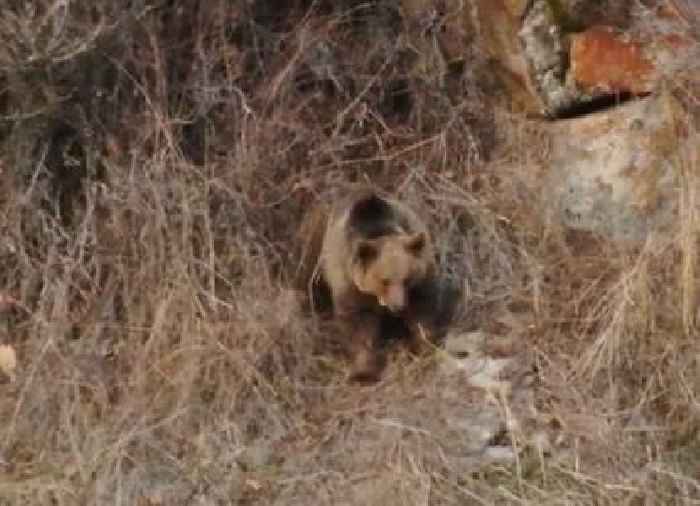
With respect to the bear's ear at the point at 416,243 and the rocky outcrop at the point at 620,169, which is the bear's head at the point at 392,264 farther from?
the rocky outcrop at the point at 620,169

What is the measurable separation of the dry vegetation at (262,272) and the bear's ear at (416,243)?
42 centimetres

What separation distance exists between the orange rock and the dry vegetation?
408 mm

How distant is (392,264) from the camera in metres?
5.48

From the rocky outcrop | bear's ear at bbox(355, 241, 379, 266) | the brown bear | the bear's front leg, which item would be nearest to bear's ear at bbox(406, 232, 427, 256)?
the brown bear

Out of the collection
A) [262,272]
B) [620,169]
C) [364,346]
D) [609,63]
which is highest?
[609,63]

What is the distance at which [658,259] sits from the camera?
5469 millimetres

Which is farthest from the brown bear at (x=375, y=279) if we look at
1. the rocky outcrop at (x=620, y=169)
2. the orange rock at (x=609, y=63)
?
the orange rock at (x=609, y=63)

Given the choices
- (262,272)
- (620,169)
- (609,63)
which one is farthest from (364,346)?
(609,63)

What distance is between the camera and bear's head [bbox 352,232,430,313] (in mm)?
5477

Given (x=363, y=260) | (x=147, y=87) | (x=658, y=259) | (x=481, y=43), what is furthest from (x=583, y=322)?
(x=147, y=87)

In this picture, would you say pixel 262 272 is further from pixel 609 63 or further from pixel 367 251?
pixel 609 63

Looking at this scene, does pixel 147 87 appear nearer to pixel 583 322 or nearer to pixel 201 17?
pixel 201 17

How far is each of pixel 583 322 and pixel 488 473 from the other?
2.89ft

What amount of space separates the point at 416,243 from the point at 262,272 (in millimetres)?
760
